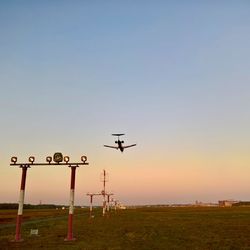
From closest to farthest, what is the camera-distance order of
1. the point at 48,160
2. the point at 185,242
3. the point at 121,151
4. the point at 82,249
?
1. the point at 82,249
2. the point at 185,242
3. the point at 48,160
4. the point at 121,151

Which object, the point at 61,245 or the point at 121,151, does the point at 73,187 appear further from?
the point at 121,151

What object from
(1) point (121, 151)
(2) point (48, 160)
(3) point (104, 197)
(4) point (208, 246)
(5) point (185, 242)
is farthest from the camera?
(3) point (104, 197)

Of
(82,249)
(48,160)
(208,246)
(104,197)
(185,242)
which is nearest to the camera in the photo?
(82,249)

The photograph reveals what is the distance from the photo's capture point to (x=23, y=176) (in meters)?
30.6

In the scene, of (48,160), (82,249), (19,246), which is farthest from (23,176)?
(82,249)

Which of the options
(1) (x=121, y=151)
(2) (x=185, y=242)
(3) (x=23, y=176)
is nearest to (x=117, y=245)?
(2) (x=185, y=242)

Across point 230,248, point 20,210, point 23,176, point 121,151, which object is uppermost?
point 121,151

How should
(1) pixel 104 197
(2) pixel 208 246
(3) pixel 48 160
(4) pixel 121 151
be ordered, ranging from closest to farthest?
1. (2) pixel 208 246
2. (3) pixel 48 160
3. (4) pixel 121 151
4. (1) pixel 104 197

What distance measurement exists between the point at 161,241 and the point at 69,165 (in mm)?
8829

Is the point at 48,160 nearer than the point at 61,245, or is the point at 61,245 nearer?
the point at 61,245

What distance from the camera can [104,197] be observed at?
87.6 meters

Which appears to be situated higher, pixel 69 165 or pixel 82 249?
pixel 69 165

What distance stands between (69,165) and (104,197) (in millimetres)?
58519

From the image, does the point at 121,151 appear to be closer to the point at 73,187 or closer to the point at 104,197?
the point at 73,187
